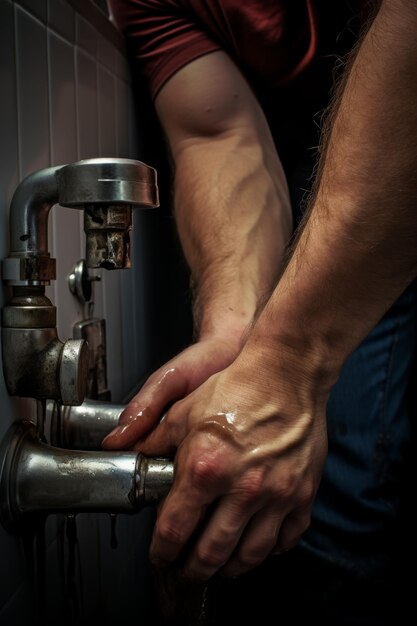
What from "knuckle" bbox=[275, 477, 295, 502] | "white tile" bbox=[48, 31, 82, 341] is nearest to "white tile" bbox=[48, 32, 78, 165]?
"white tile" bbox=[48, 31, 82, 341]

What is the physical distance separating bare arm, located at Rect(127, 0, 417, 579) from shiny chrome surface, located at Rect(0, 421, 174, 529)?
34 mm

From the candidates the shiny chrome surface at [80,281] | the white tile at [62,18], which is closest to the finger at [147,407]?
the shiny chrome surface at [80,281]

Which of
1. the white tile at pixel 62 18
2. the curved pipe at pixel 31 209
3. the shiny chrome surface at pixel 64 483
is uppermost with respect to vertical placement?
the white tile at pixel 62 18

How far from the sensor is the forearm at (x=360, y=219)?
45cm

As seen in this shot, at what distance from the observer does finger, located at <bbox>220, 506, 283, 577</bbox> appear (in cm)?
51

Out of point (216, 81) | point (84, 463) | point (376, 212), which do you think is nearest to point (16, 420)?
point (84, 463)

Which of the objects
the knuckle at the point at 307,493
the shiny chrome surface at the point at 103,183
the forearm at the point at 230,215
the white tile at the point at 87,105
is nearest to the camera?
the shiny chrome surface at the point at 103,183

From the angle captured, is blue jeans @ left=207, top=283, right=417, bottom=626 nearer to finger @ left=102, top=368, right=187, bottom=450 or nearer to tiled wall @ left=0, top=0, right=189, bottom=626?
tiled wall @ left=0, top=0, right=189, bottom=626

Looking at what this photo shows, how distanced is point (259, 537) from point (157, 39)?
0.63 metres

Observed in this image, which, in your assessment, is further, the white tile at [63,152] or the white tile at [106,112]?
the white tile at [106,112]

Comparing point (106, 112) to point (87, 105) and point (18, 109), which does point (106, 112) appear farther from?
point (18, 109)

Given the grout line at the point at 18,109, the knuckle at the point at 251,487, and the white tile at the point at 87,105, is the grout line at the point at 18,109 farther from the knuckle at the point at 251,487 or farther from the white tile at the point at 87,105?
the knuckle at the point at 251,487

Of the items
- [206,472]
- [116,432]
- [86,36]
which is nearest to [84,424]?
[116,432]

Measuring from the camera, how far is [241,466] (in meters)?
0.49
